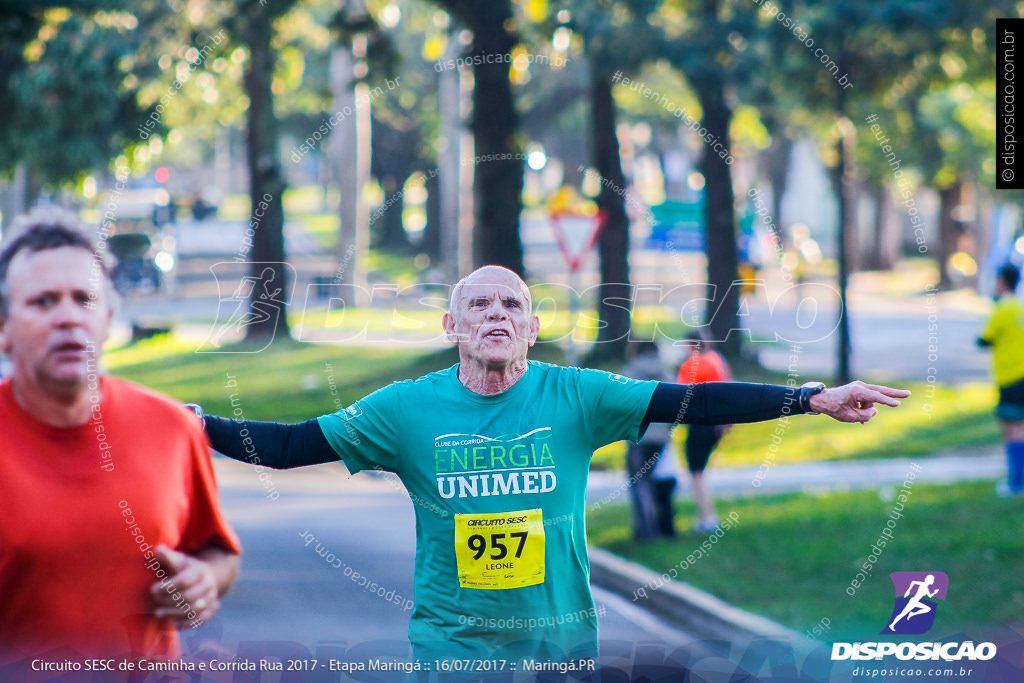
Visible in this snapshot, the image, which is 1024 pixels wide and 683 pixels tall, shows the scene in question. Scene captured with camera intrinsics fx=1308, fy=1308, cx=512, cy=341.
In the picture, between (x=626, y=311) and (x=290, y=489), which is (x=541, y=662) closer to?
(x=290, y=489)

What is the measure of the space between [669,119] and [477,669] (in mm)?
46478

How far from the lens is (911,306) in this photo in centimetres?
3797

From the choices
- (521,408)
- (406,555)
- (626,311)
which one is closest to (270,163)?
(626,311)

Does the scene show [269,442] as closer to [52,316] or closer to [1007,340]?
[52,316]

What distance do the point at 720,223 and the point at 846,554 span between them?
12.4 metres

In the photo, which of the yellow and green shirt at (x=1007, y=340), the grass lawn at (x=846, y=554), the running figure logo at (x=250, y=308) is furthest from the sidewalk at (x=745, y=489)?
the running figure logo at (x=250, y=308)

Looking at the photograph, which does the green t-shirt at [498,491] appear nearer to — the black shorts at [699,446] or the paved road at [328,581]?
the paved road at [328,581]

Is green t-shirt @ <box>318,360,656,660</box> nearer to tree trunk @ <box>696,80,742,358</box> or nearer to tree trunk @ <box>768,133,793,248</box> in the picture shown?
tree trunk @ <box>696,80,742,358</box>

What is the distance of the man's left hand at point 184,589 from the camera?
2.98 m

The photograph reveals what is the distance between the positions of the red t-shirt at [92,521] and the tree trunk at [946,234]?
43.0 meters

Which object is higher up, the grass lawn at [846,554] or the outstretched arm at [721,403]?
the outstretched arm at [721,403]

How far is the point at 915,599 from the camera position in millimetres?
6672

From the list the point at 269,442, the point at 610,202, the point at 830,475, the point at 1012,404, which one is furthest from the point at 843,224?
the point at 269,442

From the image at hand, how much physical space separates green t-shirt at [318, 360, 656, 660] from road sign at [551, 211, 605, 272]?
9921mm
